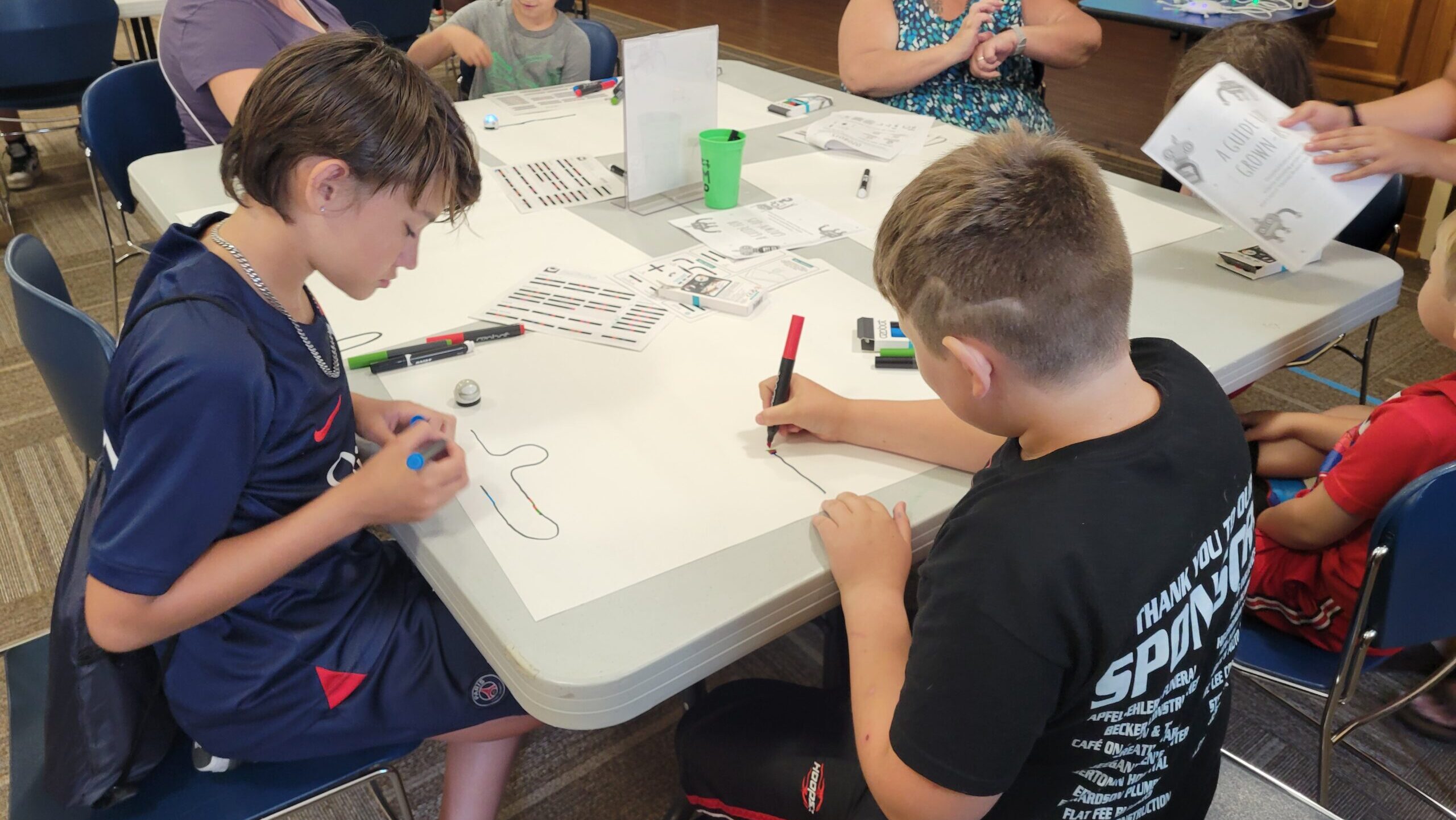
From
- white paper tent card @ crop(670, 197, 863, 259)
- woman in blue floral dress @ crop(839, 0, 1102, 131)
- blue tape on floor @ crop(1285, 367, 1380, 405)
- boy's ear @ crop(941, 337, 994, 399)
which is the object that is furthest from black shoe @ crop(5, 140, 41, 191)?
blue tape on floor @ crop(1285, 367, 1380, 405)

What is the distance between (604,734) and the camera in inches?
62.7

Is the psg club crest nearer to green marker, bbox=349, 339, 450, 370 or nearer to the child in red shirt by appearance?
green marker, bbox=349, 339, 450, 370

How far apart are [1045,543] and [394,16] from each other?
3.71 m

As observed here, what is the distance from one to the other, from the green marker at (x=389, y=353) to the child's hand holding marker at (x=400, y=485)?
0.26 meters

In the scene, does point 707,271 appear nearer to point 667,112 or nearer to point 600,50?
point 667,112

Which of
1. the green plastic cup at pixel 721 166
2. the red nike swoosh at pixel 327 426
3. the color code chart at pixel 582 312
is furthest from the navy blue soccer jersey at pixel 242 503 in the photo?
the green plastic cup at pixel 721 166

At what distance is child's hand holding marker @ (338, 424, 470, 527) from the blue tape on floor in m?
2.37

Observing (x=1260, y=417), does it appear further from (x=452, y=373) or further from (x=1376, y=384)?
(x=1376, y=384)

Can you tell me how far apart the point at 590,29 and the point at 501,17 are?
0.82ft

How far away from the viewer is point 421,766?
153 centimetres

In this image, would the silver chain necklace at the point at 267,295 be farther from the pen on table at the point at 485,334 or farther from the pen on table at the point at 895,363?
the pen on table at the point at 895,363

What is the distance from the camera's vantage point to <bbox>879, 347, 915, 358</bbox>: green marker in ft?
3.86

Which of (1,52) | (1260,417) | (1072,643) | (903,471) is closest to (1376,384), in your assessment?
(1260,417)

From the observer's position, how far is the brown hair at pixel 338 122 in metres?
0.90
